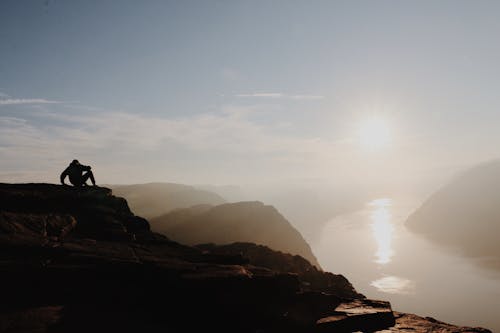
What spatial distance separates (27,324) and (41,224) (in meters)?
9.44

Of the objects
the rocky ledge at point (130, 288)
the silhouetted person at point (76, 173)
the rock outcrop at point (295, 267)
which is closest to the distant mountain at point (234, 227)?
the rock outcrop at point (295, 267)

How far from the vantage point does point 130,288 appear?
17.5m

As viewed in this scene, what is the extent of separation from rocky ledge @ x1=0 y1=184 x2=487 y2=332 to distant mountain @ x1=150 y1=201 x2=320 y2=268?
11648cm

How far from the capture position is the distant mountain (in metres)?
146

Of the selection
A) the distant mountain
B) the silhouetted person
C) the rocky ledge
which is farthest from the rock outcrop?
the distant mountain

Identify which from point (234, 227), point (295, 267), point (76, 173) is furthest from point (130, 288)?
point (234, 227)

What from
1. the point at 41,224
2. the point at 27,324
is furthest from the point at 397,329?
the point at 41,224

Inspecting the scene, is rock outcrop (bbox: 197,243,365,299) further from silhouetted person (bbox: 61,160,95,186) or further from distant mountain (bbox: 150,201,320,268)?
distant mountain (bbox: 150,201,320,268)

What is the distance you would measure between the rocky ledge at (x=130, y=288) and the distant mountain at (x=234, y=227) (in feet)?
382

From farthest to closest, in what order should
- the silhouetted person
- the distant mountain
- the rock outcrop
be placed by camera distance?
the distant mountain, the rock outcrop, the silhouetted person

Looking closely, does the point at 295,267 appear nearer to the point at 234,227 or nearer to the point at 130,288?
the point at 130,288

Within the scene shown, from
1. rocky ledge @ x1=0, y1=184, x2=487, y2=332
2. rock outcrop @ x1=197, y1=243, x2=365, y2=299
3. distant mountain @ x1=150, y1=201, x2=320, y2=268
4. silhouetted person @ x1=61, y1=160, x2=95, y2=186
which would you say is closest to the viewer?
rocky ledge @ x1=0, y1=184, x2=487, y2=332

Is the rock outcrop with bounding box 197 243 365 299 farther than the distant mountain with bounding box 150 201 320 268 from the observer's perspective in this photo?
No

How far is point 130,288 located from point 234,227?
141985mm
